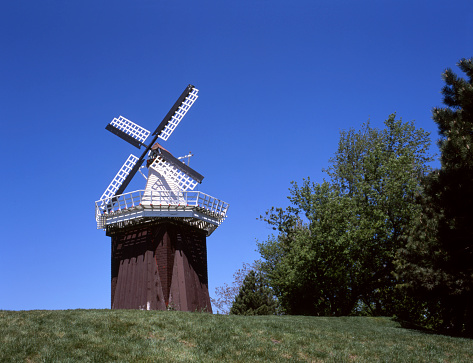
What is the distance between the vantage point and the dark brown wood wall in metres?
31.4

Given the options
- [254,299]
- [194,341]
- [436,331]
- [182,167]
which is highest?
[182,167]

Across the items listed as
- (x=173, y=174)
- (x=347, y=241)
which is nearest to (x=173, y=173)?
(x=173, y=174)

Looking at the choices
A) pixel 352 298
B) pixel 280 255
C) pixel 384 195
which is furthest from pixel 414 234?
pixel 280 255

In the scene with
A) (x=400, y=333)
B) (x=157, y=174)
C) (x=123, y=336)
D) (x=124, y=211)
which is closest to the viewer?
(x=123, y=336)

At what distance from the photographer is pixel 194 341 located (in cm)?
1847

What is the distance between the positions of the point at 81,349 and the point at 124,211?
17155 mm

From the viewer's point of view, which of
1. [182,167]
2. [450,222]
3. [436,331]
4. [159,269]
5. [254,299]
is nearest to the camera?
[450,222]

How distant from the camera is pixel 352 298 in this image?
3816 centimetres

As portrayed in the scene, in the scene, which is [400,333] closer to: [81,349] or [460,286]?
[460,286]

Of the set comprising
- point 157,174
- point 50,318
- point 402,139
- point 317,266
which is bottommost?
point 50,318

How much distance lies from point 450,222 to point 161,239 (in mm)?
17767

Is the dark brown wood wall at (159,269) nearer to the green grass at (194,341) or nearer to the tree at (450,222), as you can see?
the green grass at (194,341)

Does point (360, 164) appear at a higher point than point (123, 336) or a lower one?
higher

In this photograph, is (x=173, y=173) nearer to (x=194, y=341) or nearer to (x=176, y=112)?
(x=176, y=112)
